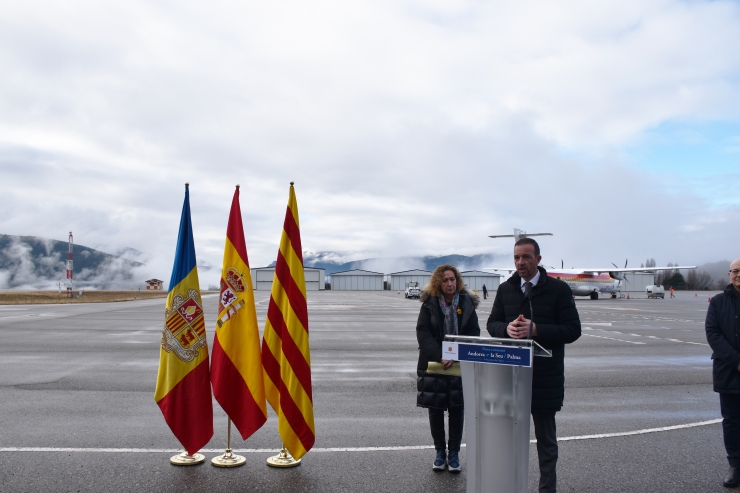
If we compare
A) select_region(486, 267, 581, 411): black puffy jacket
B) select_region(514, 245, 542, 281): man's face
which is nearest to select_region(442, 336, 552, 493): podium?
select_region(486, 267, 581, 411): black puffy jacket

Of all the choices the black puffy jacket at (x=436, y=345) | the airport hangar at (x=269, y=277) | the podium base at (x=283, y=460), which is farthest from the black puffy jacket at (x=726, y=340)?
the airport hangar at (x=269, y=277)

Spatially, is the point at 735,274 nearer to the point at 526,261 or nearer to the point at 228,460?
the point at 526,261

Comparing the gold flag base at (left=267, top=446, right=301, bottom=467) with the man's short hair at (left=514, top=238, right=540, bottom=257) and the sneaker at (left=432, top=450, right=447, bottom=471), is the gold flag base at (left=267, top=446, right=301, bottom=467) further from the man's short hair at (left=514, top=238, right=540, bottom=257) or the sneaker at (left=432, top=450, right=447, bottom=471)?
the man's short hair at (left=514, top=238, right=540, bottom=257)

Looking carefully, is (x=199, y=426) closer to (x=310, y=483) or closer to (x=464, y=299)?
(x=310, y=483)

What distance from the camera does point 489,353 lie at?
3.76 meters

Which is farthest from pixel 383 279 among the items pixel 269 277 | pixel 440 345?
pixel 440 345

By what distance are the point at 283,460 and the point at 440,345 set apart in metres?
1.87

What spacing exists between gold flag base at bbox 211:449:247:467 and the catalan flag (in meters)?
0.51

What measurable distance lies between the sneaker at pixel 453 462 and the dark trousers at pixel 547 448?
0.94 m

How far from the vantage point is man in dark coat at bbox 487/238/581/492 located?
4.30 m

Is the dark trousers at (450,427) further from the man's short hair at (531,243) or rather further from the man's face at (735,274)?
the man's face at (735,274)

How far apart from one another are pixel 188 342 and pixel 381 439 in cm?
→ 232

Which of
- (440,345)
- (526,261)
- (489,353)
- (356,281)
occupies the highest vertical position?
(356,281)

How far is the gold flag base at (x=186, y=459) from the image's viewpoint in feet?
17.3
